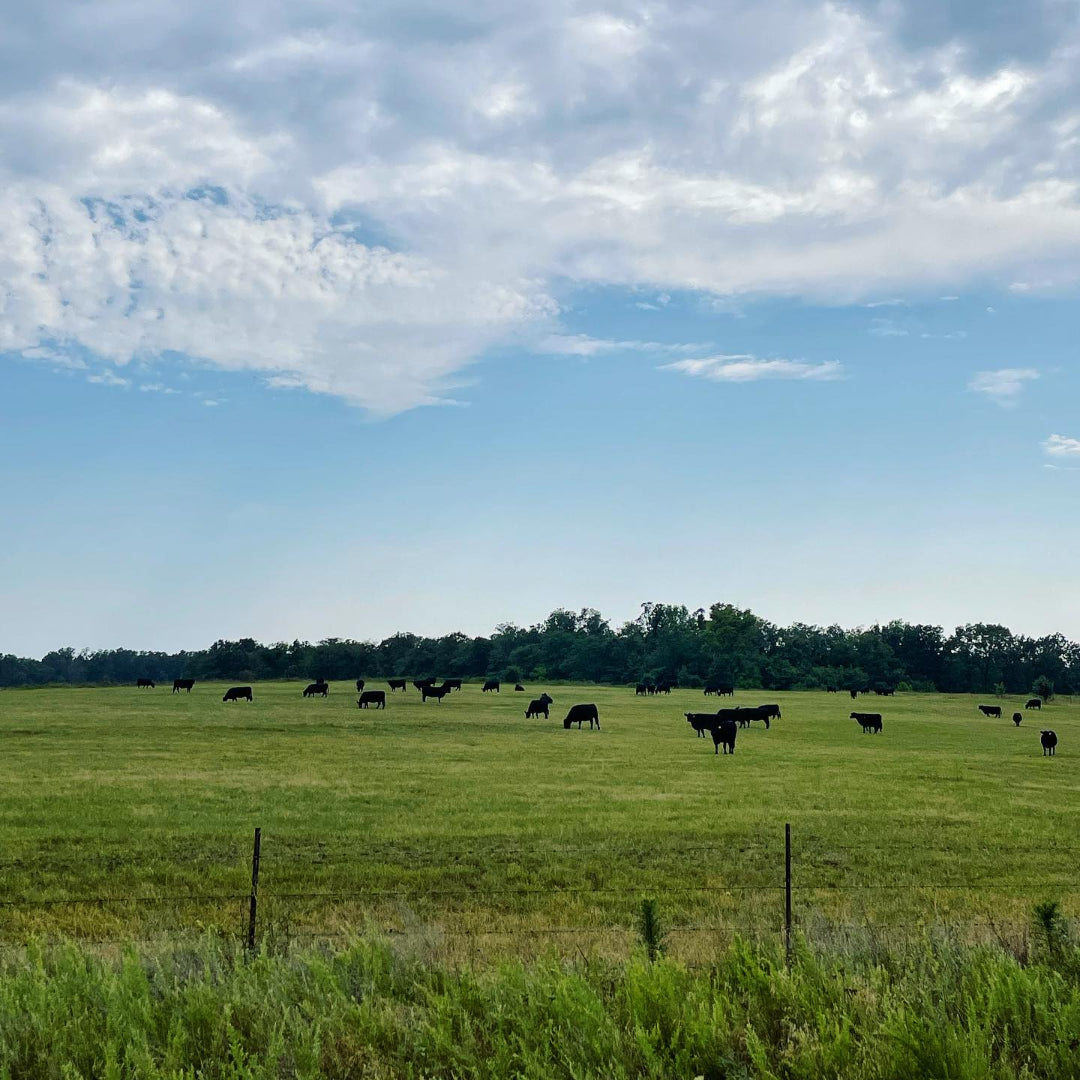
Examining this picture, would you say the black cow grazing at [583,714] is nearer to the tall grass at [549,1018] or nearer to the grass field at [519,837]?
the grass field at [519,837]

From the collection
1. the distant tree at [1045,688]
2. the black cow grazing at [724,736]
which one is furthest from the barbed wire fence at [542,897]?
the distant tree at [1045,688]

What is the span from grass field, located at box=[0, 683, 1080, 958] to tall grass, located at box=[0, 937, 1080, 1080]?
195cm

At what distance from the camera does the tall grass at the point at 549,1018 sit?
24.2 feet

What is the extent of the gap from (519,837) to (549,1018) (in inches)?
453

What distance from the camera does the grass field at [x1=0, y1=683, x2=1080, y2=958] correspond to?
1334 cm

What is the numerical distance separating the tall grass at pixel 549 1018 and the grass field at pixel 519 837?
195 cm

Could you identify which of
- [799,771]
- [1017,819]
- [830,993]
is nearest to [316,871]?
[830,993]

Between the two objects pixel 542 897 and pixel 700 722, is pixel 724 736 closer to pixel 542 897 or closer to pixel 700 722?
pixel 700 722

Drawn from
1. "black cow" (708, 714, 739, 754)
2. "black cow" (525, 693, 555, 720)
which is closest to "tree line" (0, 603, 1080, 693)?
"black cow" (525, 693, 555, 720)

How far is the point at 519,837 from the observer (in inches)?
754

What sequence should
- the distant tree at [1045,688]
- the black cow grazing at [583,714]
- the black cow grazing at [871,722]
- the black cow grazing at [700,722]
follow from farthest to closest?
the distant tree at [1045,688] < the black cow grazing at [871,722] < the black cow grazing at [583,714] < the black cow grazing at [700,722]

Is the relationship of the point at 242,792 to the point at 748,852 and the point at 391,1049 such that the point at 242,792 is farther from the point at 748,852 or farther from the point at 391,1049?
the point at 391,1049

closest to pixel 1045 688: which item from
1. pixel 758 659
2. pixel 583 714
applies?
pixel 758 659

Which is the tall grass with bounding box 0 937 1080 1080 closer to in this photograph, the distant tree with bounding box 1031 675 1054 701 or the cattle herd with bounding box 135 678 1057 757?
the cattle herd with bounding box 135 678 1057 757
